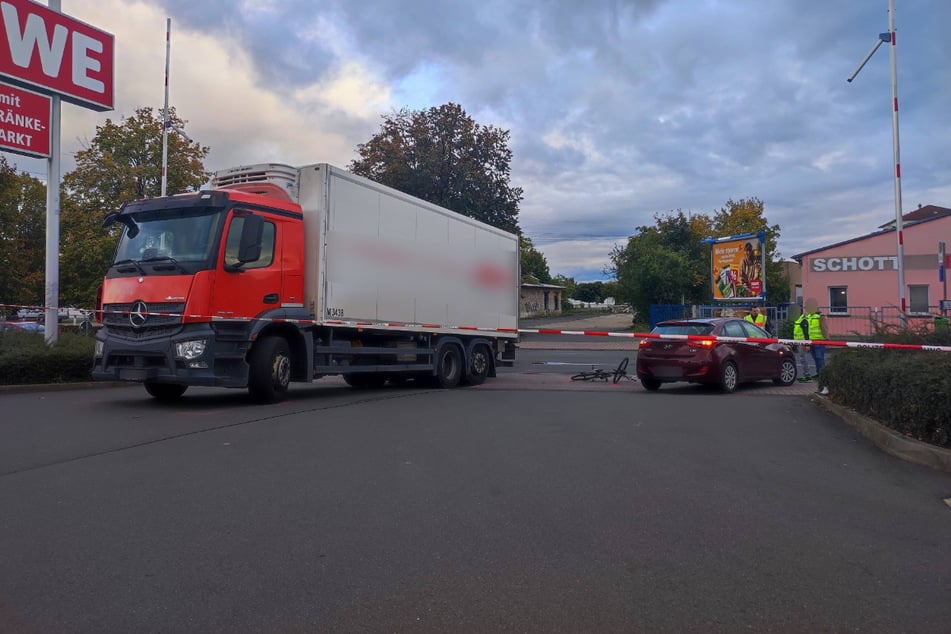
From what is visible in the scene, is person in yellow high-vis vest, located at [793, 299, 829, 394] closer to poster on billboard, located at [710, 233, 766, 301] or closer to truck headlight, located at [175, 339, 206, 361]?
poster on billboard, located at [710, 233, 766, 301]

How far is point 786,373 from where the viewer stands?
15.2 m

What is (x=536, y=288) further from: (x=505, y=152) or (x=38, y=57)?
(x=38, y=57)

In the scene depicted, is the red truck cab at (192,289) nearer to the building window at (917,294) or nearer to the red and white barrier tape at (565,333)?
the red and white barrier tape at (565,333)

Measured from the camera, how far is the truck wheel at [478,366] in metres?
16.1

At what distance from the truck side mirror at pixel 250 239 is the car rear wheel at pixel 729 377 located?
797cm

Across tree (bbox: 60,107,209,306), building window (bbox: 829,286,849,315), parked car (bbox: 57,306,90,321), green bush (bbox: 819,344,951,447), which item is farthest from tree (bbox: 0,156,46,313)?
building window (bbox: 829,286,849,315)

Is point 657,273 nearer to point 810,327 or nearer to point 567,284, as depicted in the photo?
point 810,327

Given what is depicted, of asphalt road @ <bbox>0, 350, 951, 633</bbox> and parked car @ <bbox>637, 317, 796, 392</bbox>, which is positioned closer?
asphalt road @ <bbox>0, 350, 951, 633</bbox>

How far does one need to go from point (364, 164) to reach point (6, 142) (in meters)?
21.0

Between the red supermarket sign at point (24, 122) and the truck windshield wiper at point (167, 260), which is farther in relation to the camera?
the red supermarket sign at point (24, 122)

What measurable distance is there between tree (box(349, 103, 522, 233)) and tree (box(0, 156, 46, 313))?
1484cm

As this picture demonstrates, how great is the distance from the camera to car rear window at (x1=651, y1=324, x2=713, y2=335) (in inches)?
532

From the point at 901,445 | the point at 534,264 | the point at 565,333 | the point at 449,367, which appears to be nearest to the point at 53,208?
the point at 449,367

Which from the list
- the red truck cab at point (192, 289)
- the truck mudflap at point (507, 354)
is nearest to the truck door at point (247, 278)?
the red truck cab at point (192, 289)
